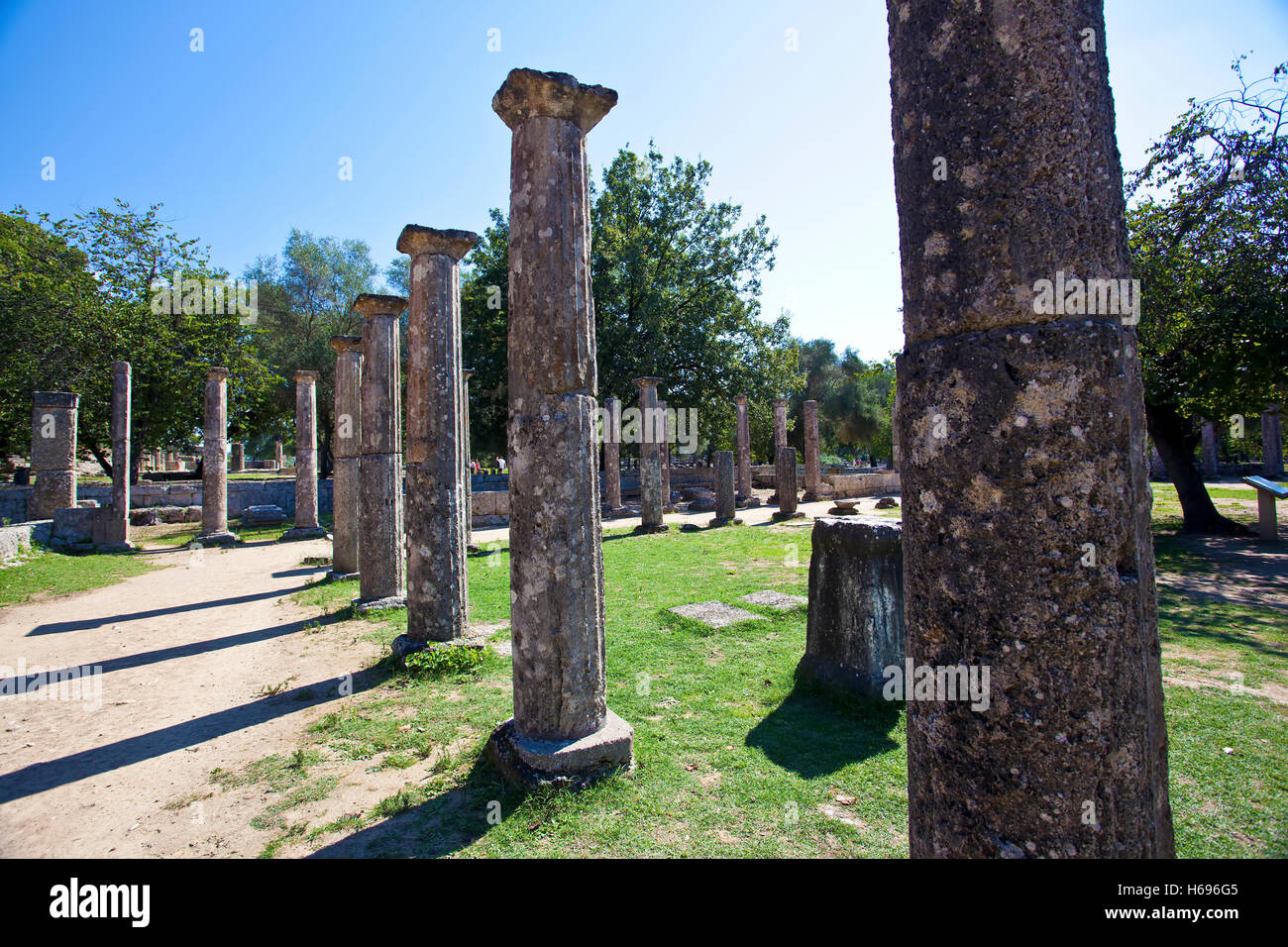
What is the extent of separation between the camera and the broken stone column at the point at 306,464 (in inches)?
619

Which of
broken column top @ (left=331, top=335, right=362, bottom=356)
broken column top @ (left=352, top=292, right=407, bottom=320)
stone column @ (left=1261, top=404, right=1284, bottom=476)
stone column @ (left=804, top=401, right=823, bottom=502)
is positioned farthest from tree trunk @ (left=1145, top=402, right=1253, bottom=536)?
stone column @ (left=1261, top=404, right=1284, bottom=476)

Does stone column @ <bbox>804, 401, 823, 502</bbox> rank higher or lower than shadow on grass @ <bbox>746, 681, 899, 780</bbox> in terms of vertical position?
higher

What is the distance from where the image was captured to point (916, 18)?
1521 millimetres

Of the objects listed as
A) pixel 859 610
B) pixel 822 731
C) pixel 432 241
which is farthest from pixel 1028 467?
pixel 432 241

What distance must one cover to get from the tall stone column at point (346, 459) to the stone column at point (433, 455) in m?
3.99

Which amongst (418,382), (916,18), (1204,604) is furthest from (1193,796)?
(418,382)

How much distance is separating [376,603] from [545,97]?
6193 mm

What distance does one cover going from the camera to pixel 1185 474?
42.4 feet

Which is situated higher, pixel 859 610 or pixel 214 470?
pixel 214 470

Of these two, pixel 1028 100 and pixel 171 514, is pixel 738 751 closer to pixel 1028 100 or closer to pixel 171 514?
pixel 1028 100

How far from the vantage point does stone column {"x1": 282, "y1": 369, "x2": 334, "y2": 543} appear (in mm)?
15734

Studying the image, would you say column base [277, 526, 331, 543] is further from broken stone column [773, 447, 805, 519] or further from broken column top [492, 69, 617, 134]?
broken column top [492, 69, 617, 134]

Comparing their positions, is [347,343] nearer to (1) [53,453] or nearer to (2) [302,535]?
(2) [302,535]
